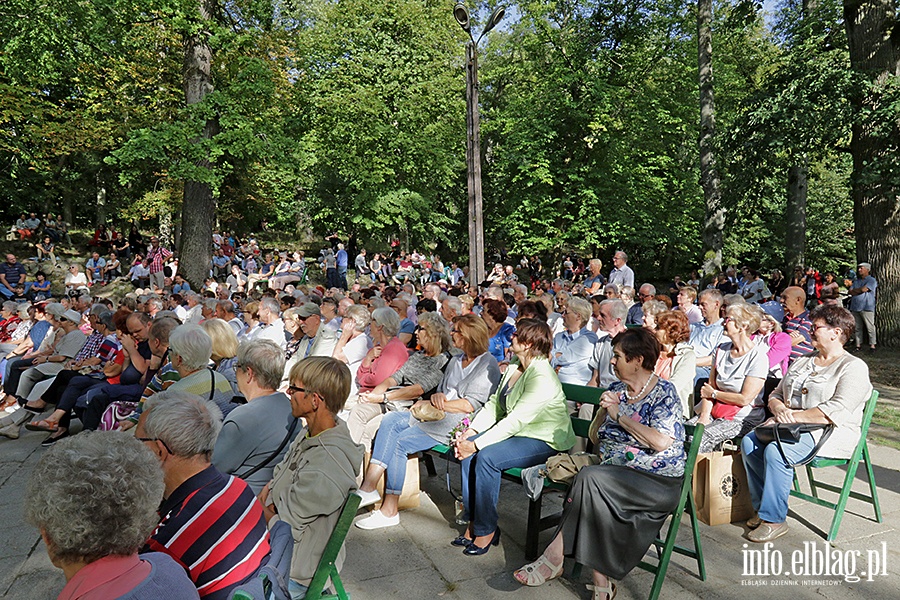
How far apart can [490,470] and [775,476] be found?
175 centimetres

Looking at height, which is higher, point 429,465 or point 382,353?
point 382,353

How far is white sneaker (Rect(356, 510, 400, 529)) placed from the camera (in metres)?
4.11

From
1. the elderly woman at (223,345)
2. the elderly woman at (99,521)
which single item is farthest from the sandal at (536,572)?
the elderly woman at (223,345)

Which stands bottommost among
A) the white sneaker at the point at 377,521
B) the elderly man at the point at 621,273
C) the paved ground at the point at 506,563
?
the paved ground at the point at 506,563

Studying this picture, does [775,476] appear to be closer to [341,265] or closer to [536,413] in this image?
[536,413]

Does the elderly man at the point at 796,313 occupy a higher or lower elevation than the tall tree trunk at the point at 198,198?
lower

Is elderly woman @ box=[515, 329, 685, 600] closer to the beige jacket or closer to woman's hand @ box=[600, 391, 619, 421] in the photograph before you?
woman's hand @ box=[600, 391, 619, 421]

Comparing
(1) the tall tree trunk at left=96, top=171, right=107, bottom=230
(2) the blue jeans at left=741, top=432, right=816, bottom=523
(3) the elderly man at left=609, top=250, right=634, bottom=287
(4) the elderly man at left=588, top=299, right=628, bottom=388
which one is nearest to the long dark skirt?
(2) the blue jeans at left=741, top=432, right=816, bottom=523

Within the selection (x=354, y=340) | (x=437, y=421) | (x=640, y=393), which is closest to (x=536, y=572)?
(x=640, y=393)

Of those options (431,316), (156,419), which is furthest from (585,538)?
(431,316)

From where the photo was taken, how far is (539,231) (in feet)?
74.5

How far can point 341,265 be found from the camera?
1969 centimetres

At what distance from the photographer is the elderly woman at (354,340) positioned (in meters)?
5.86

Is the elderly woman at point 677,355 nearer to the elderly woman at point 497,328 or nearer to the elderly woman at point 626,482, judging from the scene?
the elderly woman at point 626,482
